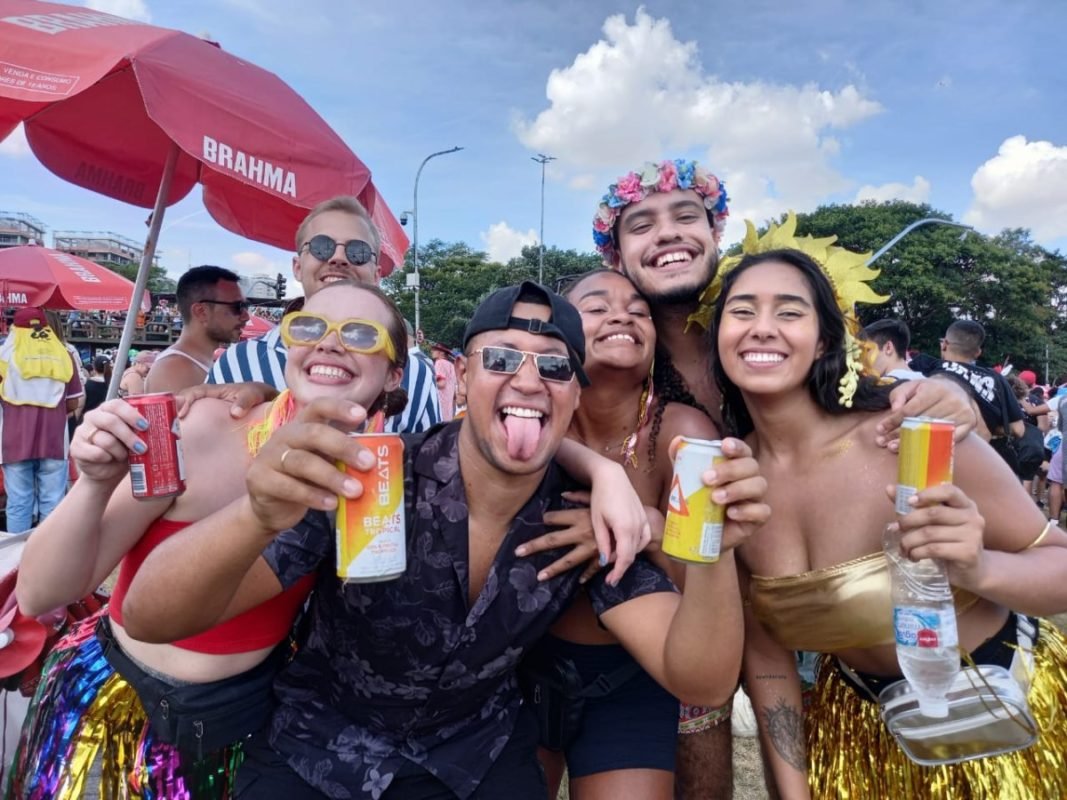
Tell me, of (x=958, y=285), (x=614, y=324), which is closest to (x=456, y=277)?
(x=958, y=285)

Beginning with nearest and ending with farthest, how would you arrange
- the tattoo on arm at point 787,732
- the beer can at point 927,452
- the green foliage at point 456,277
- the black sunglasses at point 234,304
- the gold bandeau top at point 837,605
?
the beer can at point 927,452 → the gold bandeau top at point 837,605 → the tattoo on arm at point 787,732 → the black sunglasses at point 234,304 → the green foliage at point 456,277

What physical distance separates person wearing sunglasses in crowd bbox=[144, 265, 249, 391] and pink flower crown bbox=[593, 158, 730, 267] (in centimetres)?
235

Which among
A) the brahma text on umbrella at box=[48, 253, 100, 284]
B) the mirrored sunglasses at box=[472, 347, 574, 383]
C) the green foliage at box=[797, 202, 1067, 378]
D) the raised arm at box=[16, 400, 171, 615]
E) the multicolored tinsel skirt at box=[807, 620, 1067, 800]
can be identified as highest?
the green foliage at box=[797, 202, 1067, 378]

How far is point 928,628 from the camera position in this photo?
59.8 inches

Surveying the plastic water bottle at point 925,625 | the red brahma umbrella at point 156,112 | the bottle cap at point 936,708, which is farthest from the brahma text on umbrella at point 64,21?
the bottle cap at point 936,708

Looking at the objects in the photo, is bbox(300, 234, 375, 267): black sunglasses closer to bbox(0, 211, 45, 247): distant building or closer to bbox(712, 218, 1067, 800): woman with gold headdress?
bbox(712, 218, 1067, 800): woman with gold headdress

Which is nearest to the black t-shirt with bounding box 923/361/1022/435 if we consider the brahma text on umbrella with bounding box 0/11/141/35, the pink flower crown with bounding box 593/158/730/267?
the pink flower crown with bounding box 593/158/730/267

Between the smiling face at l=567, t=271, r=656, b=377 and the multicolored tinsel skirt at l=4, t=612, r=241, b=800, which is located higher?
the smiling face at l=567, t=271, r=656, b=377

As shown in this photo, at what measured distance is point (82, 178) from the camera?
3955mm

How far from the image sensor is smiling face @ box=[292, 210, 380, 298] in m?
3.00

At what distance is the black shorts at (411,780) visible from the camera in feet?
6.01

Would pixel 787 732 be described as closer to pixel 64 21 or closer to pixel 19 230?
pixel 64 21

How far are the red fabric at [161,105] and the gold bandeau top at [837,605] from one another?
2.49m

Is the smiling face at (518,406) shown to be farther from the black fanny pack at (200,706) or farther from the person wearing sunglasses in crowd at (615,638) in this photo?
the black fanny pack at (200,706)
